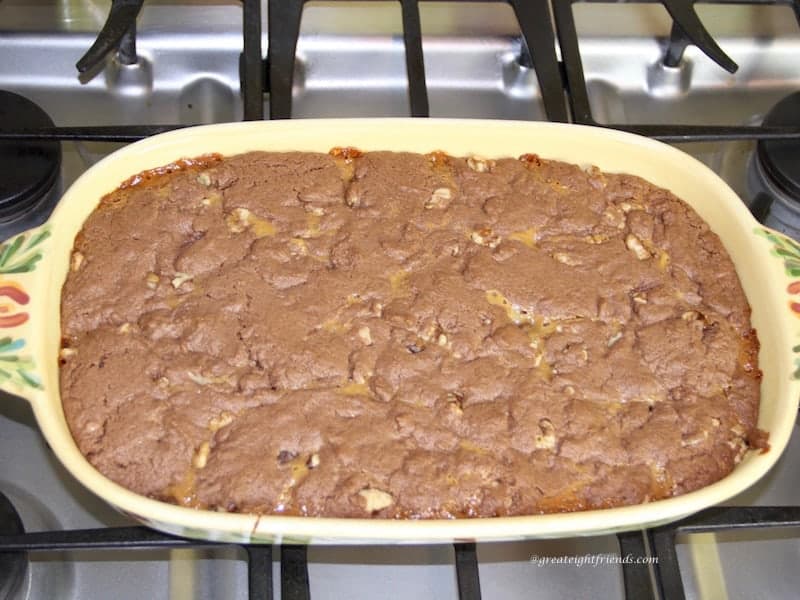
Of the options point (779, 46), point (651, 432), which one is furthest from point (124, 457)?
point (779, 46)

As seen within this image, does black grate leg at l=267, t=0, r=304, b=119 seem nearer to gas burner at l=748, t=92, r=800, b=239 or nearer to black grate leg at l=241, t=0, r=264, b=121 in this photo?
black grate leg at l=241, t=0, r=264, b=121

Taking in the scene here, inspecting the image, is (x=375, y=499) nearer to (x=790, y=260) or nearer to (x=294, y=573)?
(x=294, y=573)

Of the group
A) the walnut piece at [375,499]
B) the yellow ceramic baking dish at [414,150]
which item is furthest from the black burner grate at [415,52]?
the walnut piece at [375,499]

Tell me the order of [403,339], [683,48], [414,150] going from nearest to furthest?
1. [403,339]
2. [414,150]
3. [683,48]

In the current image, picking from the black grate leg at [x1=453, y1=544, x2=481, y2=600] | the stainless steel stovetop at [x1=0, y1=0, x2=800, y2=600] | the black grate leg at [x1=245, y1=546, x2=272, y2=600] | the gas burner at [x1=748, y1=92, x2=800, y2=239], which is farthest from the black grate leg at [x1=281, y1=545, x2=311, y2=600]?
the gas burner at [x1=748, y1=92, x2=800, y2=239]

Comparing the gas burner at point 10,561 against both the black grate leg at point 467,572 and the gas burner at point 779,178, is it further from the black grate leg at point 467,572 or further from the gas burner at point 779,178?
the gas burner at point 779,178

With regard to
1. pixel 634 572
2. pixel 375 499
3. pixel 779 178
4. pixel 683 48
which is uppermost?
pixel 683 48

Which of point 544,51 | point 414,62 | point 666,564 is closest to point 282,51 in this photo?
point 414,62

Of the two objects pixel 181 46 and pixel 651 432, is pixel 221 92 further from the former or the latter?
pixel 651 432

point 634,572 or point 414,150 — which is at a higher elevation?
point 414,150
